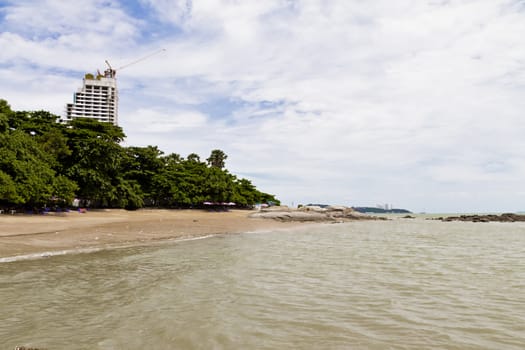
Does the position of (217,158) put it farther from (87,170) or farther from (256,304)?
(256,304)

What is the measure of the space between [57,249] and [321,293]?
13.1m

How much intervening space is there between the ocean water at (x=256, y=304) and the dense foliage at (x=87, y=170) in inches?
830

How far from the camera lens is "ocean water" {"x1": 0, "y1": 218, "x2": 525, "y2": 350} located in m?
6.45

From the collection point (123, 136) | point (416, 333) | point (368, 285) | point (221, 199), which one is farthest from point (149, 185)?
point (416, 333)

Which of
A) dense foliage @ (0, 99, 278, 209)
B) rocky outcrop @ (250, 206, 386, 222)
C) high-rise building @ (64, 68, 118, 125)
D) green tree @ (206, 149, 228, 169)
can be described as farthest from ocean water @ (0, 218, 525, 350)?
→ high-rise building @ (64, 68, 118, 125)

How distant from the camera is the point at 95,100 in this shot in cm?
17450

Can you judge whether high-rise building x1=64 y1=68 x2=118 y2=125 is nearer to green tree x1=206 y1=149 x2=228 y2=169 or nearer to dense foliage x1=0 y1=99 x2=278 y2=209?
green tree x1=206 y1=149 x2=228 y2=169

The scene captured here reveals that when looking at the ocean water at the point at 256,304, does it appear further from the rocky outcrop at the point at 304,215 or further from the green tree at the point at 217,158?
the green tree at the point at 217,158

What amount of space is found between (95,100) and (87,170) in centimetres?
14695

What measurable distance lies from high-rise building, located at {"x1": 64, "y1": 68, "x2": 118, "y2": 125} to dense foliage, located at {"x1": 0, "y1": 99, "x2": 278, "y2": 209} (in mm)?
115038

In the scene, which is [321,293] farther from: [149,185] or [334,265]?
[149,185]

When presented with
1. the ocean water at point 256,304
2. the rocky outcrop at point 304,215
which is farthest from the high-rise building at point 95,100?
the ocean water at point 256,304

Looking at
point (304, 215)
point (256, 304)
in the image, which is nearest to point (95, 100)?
point (304, 215)

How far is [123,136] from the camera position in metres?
54.0
